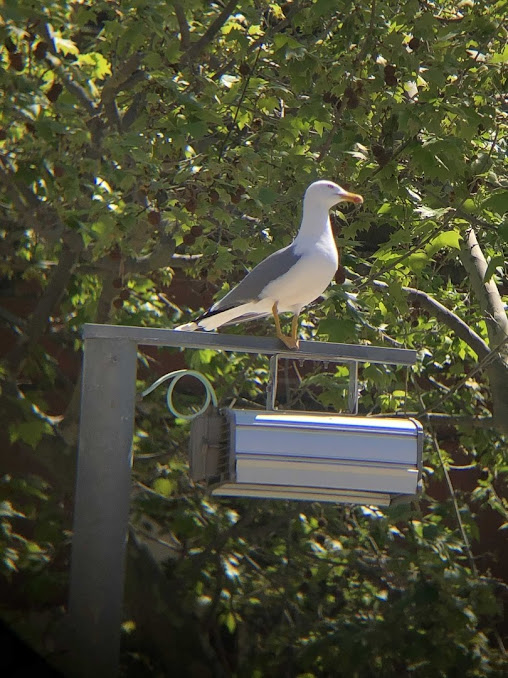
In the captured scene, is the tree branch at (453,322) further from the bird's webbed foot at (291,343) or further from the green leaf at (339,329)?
the bird's webbed foot at (291,343)

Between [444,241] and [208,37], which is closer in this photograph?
[444,241]

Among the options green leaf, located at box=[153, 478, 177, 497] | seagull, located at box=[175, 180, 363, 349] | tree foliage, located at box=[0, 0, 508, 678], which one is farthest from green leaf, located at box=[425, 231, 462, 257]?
green leaf, located at box=[153, 478, 177, 497]

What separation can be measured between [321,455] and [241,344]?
1.28 feet

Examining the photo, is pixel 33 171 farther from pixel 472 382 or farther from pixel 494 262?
pixel 472 382

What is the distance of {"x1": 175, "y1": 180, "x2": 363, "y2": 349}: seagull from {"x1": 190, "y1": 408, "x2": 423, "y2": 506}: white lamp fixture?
2.85ft

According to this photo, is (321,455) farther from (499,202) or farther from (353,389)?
(499,202)

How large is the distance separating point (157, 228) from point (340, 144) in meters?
0.99

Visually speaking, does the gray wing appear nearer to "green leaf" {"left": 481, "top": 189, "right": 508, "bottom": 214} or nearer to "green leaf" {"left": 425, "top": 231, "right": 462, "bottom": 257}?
"green leaf" {"left": 481, "top": 189, "right": 508, "bottom": 214}

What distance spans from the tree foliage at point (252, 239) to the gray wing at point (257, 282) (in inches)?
42.1

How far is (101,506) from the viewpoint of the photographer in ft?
7.73

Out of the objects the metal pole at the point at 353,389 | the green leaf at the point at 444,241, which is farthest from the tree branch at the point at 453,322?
the metal pole at the point at 353,389

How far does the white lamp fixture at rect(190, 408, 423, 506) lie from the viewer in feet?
7.38

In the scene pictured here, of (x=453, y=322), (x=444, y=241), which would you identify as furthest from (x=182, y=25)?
(x=453, y=322)

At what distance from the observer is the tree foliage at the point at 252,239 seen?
4375 millimetres
